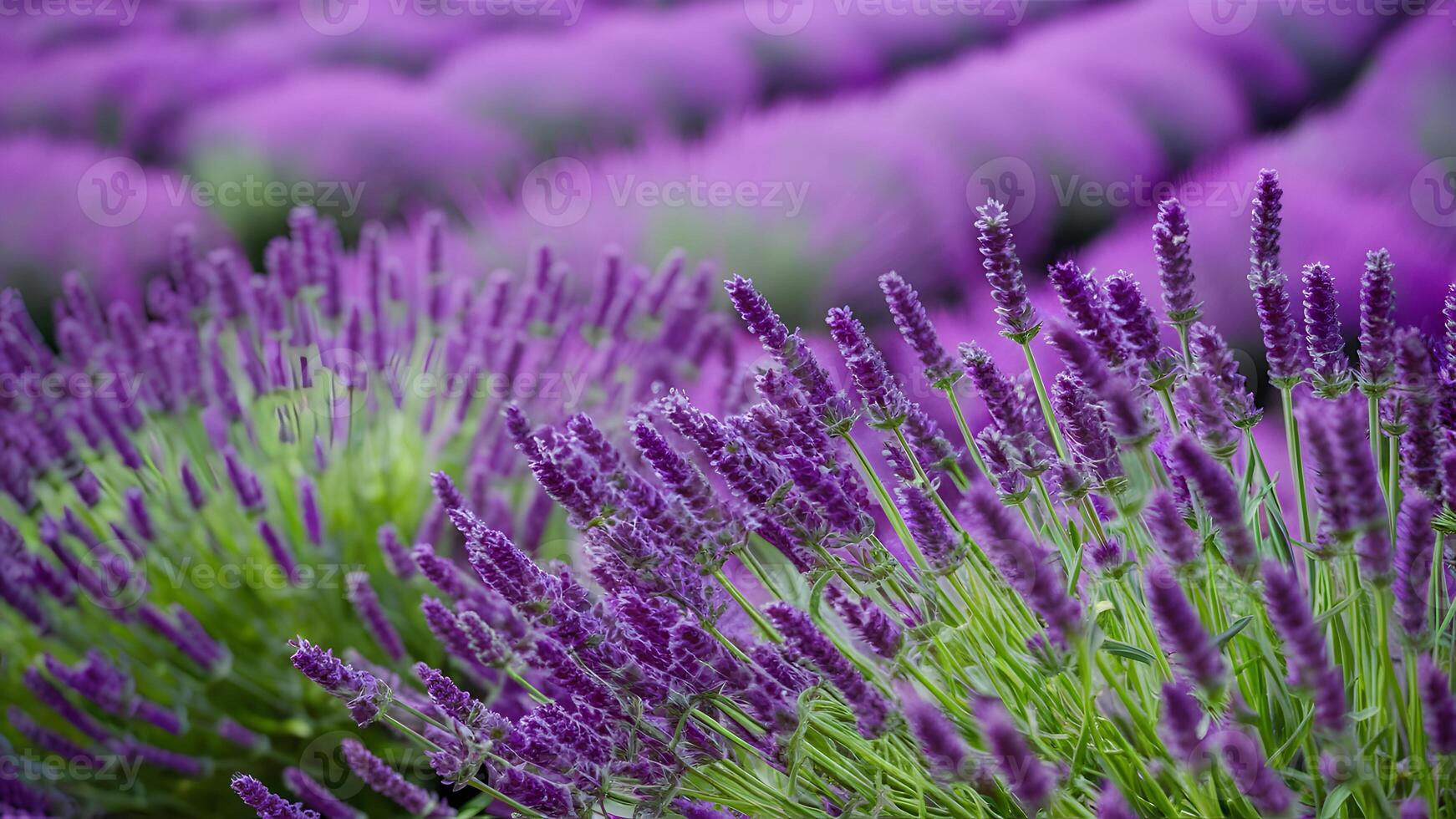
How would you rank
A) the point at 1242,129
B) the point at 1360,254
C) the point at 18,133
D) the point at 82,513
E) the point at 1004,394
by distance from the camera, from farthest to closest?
the point at 18,133 → the point at 1242,129 → the point at 1360,254 → the point at 82,513 → the point at 1004,394

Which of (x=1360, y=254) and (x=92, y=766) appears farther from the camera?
(x=1360, y=254)

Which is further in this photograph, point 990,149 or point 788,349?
point 990,149

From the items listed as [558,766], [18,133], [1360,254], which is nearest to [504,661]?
[558,766]

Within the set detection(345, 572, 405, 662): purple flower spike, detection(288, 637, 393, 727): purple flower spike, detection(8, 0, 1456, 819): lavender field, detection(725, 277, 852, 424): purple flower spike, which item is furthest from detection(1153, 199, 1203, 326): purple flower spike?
detection(345, 572, 405, 662): purple flower spike

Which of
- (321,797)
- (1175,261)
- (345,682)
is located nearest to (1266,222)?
(1175,261)

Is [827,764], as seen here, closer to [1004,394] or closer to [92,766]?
[1004,394]

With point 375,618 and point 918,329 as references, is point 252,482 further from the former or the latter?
point 918,329

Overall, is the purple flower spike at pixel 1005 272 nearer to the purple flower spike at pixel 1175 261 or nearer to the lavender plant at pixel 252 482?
the purple flower spike at pixel 1175 261

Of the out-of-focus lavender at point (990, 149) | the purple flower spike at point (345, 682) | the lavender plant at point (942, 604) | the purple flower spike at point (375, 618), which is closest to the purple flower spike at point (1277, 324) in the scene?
the lavender plant at point (942, 604)
